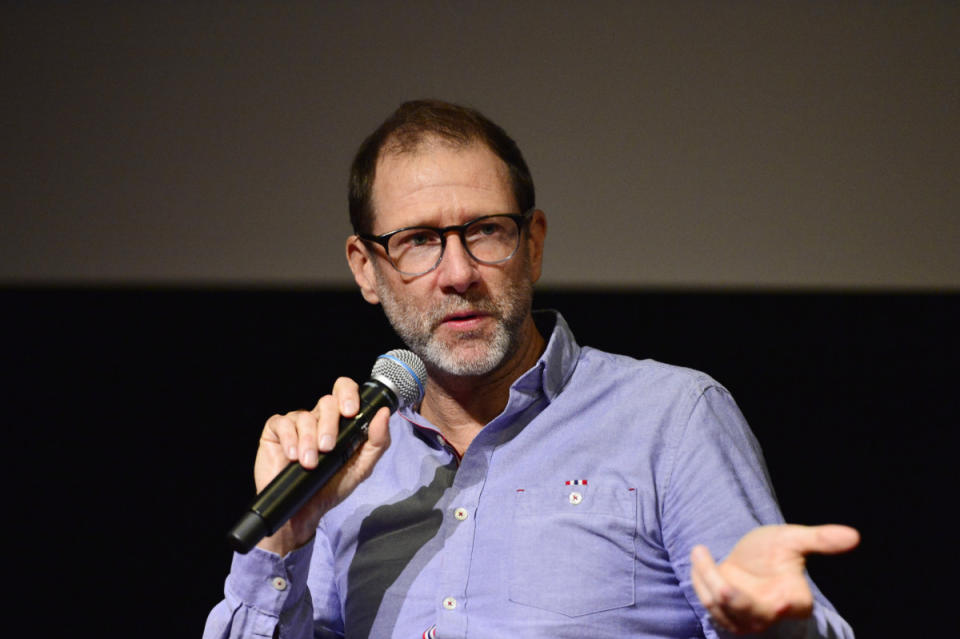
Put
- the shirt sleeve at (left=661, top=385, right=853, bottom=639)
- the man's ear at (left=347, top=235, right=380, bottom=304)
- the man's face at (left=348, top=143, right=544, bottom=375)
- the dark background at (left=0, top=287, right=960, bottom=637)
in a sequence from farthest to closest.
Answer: the dark background at (left=0, top=287, right=960, bottom=637) < the man's ear at (left=347, top=235, right=380, bottom=304) < the man's face at (left=348, top=143, right=544, bottom=375) < the shirt sleeve at (left=661, top=385, right=853, bottom=639)

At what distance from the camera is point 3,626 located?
2318 millimetres

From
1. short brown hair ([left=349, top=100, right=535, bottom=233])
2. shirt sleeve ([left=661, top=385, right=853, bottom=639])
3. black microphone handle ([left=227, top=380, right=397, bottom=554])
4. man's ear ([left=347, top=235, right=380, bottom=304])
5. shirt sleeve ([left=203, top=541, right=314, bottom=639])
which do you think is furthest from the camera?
man's ear ([left=347, top=235, right=380, bottom=304])

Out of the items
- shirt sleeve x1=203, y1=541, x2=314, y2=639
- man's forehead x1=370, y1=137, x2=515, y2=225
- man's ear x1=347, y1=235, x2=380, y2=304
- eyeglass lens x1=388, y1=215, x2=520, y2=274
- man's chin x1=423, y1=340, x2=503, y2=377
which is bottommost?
shirt sleeve x1=203, y1=541, x2=314, y2=639

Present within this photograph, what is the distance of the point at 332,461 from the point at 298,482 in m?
0.06

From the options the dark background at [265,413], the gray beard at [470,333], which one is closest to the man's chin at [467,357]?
the gray beard at [470,333]

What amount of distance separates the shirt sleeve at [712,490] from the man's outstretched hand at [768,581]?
333 mm

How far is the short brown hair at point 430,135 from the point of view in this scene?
62.1 inches

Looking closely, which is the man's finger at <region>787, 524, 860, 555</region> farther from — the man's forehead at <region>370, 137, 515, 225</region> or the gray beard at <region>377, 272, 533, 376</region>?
the man's forehead at <region>370, 137, 515, 225</region>

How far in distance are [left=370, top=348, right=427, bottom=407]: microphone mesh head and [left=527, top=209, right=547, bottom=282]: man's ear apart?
360 mm

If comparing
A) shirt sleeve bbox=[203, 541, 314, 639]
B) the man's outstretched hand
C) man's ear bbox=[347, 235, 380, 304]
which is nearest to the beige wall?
man's ear bbox=[347, 235, 380, 304]

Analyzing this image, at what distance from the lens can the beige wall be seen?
2289 mm

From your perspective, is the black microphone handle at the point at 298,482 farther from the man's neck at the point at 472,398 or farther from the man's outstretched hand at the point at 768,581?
the man's outstretched hand at the point at 768,581

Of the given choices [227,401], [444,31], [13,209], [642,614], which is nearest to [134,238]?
[13,209]

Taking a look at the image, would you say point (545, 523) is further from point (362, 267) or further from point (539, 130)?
point (539, 130)
